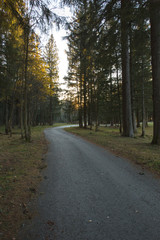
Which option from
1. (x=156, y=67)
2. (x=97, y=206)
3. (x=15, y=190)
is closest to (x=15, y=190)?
(x=15, y=190)

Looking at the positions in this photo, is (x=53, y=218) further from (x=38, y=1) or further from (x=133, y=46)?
(x=133, y=46)

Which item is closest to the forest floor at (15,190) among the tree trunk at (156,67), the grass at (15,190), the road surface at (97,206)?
the grass at (15,190)

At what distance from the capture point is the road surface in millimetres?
1908

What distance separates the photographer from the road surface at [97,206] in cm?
191

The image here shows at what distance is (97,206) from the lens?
254 centimetres

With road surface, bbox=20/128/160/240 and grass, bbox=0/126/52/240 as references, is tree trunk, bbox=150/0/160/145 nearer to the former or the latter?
road surface, bbox=20/128/160/240

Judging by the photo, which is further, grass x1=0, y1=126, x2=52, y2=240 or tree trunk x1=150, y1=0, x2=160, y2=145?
tree trunk x1=150, y1=0, x2=160, y2=145

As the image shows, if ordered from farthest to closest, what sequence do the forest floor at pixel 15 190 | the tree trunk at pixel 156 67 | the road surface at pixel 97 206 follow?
1. the tree trunk at pixel 156 67
2. the forest floor at pixel 15 190
3. the road surface at pixel 97 206

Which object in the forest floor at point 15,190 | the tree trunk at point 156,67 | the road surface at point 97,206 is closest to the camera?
the road surface at point 97,206

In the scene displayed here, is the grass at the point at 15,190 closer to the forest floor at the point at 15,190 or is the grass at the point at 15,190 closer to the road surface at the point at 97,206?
the forest floor at the point at 15,190

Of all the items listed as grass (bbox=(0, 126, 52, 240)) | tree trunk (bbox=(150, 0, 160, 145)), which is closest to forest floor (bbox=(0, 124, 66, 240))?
grass (bbox=(0, 126, 52, 240))

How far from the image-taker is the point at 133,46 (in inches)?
302

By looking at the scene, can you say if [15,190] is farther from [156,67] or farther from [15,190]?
[156,67]

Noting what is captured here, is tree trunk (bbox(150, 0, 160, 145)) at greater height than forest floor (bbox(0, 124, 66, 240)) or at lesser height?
greater
